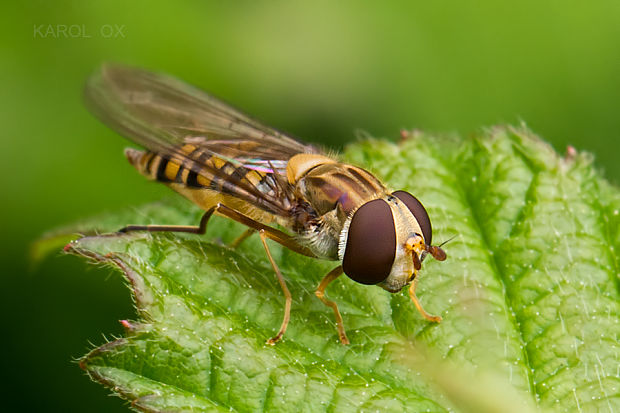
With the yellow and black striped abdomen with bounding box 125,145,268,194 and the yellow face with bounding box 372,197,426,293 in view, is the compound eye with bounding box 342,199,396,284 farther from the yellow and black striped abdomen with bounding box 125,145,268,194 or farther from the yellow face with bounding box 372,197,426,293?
the yellow and black striped abdomen with bounding box 125,145,268,194

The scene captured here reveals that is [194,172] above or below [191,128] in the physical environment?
below

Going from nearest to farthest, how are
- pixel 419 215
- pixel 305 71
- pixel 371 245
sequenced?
pixel 371 245 → pixel 419 215 → pixel 305 71

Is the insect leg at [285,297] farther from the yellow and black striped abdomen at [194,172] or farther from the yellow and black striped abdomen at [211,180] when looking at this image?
the yellow and black striped abdomen at [194,172]

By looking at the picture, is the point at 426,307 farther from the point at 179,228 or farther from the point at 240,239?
the point at 179,228

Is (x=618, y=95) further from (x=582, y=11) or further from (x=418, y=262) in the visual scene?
(x=418, y=262)

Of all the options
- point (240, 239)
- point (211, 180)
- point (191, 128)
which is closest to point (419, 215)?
point (240, 239)

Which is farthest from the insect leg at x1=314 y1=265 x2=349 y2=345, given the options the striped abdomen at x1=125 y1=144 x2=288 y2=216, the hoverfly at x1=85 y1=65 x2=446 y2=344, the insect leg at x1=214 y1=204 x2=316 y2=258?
the striped abdomen at x1=125 y1=144 x2=288 y2=216

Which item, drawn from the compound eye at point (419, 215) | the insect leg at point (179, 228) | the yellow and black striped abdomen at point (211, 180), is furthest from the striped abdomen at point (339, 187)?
the insect leg at point (179, 228)
